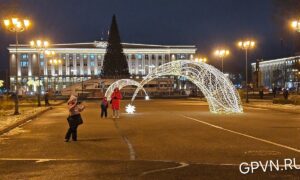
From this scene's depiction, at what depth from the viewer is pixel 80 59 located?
16238 cm

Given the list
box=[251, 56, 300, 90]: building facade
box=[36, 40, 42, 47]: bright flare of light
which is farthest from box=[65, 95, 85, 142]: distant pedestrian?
box=[251, 56, 300, 90]: building facade

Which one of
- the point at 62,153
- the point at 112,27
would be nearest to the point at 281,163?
the point at 62,153

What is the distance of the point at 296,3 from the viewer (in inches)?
1810

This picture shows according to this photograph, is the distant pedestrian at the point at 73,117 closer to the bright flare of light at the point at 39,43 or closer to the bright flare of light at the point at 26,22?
the bright flare of light at the point at 26,22

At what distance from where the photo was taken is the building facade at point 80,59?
15544cm

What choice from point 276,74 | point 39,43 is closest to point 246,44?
point 39,43

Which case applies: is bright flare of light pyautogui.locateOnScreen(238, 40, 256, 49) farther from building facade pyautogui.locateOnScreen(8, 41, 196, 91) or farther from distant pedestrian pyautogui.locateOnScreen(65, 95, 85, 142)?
building facade pyautogui.locateOnScreen(8, 41, 196, 91)

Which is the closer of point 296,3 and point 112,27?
point 296,3

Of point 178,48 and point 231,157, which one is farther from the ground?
point 178,48

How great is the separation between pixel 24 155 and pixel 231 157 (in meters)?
5.25

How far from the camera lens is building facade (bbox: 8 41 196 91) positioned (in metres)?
155

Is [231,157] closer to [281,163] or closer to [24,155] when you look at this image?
A: [281,163]

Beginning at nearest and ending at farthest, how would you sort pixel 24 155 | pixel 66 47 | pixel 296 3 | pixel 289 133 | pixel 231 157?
1. pixel 231 157
2. pixel 24 155
3. pixel 289 133
4. pixel 296 3
5. pixel 66 47

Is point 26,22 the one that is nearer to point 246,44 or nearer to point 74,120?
point 74,120
